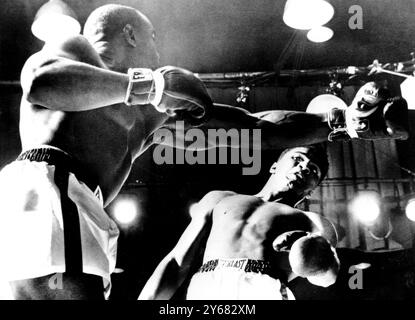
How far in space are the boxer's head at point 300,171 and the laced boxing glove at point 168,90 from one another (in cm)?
156

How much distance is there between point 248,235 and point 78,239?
4.40 feet

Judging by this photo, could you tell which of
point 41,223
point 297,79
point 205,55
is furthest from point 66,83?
point 297,79

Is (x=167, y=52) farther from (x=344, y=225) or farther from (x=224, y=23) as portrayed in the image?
(x=344, y=225)

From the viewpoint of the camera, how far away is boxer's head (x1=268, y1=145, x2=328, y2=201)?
8.61ft

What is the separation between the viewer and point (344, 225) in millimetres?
4922

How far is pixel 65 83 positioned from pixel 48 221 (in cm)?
28

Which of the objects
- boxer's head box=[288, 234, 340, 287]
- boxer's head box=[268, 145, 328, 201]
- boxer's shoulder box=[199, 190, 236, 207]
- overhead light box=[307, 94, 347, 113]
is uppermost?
overhead light box=[307, 94, 347, 113]

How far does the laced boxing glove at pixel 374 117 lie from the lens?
4.18ft

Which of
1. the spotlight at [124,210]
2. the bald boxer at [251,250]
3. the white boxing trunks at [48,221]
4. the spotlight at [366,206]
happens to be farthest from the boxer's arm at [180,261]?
the spotlight at [366,206]

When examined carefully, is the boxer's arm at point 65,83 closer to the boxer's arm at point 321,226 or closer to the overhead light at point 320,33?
the boxer's arm at point 321,226

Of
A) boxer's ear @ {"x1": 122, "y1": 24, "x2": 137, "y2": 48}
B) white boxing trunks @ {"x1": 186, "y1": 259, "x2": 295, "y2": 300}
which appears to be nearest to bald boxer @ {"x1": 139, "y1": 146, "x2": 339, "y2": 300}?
white boxing trunks @ {"x1": 186, "y1": 259, "x2": 295, "y2": 300}

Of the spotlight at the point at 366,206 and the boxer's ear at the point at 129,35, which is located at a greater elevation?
the spotlight at the point at 366,206

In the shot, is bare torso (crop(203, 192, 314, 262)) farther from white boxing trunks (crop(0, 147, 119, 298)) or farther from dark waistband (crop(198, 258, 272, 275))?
white boxing trunks (crop(0, 147, 119, 298))

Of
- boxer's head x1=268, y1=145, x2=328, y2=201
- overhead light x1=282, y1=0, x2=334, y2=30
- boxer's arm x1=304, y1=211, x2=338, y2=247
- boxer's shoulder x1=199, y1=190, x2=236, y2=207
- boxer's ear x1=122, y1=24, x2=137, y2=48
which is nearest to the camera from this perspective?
boxer's ear x1=122, y1=24, x2=137, y2=48
